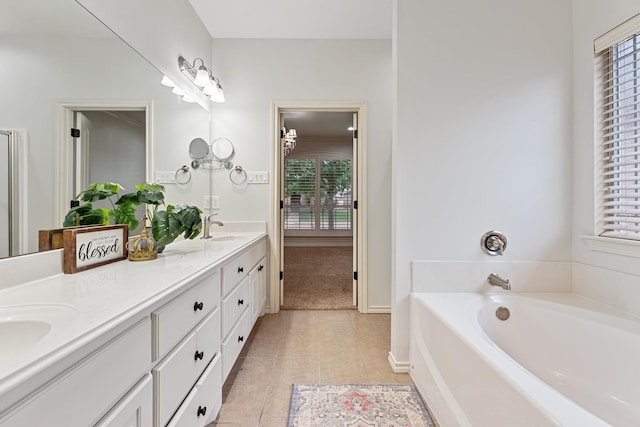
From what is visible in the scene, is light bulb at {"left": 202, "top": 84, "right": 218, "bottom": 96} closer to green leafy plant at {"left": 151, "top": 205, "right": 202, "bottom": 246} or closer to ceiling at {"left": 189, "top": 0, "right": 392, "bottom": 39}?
ceiling at {"left": 189, "top": 0, "right": 392, "bottom": 39}

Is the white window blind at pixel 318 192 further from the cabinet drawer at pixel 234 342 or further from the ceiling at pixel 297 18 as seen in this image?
the cabinet drawer at pixel 234 342

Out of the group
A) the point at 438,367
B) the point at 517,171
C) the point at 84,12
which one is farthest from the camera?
the point at 517,171

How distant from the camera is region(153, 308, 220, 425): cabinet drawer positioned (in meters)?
0.88

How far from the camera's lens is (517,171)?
1767 millimetres

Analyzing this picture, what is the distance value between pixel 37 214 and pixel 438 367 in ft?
5.93

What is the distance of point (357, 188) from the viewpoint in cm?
277

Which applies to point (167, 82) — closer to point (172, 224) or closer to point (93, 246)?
point (172, 224)

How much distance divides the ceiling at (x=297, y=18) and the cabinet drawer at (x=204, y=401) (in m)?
2.58

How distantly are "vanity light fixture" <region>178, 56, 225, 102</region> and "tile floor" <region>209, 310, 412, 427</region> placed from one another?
6.79 feet

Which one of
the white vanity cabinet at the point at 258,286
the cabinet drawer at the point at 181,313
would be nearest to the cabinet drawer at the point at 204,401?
the cabinet drawer at the point at 181,313

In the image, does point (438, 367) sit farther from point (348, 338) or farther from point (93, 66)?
point (93, 66)

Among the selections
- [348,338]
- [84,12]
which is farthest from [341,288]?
[84,12]

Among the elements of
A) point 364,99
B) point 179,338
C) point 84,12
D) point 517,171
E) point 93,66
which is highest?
point 364,99

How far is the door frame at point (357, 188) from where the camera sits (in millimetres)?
2713
